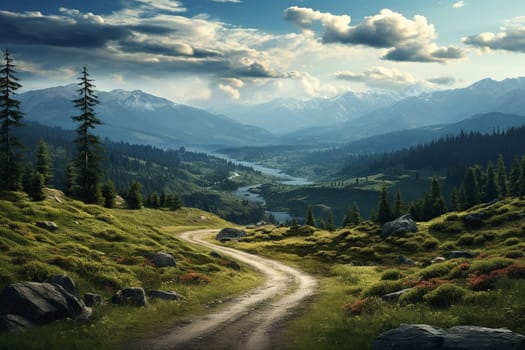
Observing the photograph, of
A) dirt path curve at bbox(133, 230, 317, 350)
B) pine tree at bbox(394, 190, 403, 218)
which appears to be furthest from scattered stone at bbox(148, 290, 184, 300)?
pine tree at bbox(394, 190, 403, 218)

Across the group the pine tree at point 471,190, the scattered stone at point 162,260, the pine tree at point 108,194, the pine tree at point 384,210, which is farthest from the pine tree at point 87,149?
the pine tree at point 471,190

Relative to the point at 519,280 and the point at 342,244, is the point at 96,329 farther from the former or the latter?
the point at 342,244

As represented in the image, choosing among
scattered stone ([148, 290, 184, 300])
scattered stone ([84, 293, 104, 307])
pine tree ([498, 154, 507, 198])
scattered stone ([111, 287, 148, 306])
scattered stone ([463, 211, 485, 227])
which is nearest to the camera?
scattered stone ([84, 293, 104, 307])

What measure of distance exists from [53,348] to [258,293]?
20.9 metres

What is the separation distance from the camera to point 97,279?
29406 mm

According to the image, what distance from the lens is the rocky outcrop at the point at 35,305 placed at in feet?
65.0

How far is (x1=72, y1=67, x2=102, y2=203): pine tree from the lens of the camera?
250 ft

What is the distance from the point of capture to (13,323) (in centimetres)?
1911

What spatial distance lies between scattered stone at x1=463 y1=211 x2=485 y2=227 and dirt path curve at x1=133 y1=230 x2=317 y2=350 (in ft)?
153

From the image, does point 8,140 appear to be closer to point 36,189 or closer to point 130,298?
point 36,189

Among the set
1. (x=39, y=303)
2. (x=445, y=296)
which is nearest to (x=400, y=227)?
(x=445, y=296)

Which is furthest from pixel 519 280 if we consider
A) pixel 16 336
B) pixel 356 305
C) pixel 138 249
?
pixel 138 249

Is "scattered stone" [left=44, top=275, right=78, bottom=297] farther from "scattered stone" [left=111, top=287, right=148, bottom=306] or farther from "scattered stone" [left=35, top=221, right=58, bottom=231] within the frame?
"scattered stone" [left=35, top=221, right=58, bottom=231]

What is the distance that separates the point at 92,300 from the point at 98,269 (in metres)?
6.69
